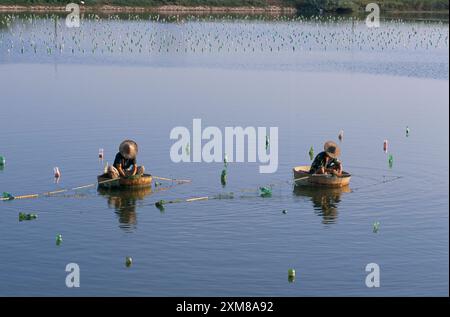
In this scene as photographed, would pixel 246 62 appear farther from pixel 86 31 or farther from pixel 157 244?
pixel 157 244

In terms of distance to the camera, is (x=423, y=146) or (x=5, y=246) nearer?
(x=5, y=246)

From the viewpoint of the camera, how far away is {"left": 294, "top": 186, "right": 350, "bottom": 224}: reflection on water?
32688 mm

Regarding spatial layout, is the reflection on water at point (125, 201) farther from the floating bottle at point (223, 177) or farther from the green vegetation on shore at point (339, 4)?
the green vegetation on shore at point (339, 4)

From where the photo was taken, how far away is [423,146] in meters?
43.3

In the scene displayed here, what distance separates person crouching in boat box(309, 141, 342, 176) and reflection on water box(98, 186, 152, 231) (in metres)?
5.64

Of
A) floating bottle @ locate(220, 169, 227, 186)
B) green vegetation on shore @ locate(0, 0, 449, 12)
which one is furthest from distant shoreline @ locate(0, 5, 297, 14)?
floating bottle @ locate(220, 169, 227, 186)

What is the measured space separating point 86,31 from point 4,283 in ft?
223

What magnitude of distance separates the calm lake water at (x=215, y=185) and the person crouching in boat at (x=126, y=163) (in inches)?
31.1

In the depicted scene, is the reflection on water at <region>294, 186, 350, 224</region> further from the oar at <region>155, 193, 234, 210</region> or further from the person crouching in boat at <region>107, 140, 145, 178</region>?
the person crouching in boat at <region>107, 140, 145, 178</region>

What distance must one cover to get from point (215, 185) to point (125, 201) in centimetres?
347

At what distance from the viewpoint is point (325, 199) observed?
34.7 metres

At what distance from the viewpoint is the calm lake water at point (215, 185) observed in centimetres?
2647

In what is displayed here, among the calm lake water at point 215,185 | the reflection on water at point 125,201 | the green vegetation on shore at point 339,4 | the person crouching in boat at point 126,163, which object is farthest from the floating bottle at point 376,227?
the green vegetation on shore at point 339,4

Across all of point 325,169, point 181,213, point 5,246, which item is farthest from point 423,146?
point 5,246
